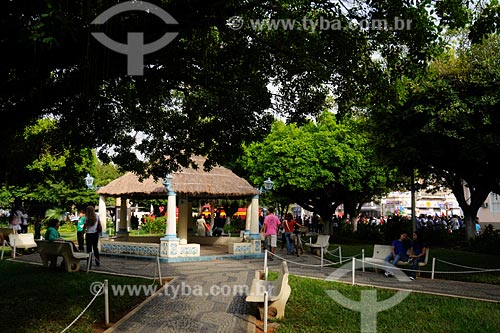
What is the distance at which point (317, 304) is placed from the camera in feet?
31.8

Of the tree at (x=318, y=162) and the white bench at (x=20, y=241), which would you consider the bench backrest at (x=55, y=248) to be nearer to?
the white bench at (x=20, y=241)

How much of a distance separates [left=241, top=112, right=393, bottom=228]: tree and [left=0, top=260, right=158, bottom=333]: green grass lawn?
19.8 meters

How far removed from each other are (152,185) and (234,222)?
27.3 m

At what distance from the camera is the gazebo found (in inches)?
724

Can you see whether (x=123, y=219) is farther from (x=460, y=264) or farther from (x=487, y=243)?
(x=487, y=243)

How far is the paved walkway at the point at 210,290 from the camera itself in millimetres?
8047

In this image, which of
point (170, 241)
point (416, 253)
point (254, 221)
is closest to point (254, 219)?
point (254, 221)

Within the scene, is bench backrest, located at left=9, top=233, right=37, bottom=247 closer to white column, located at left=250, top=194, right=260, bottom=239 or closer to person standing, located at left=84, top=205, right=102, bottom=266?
person standing, located at left=84, top=205, right=102, bottom=266

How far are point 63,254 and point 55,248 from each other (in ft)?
1.34

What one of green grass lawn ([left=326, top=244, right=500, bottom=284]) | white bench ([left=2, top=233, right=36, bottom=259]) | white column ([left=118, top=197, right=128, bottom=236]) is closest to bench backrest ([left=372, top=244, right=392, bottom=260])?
green grass lawn ([left=326, top=244, right=500, bottom=284])

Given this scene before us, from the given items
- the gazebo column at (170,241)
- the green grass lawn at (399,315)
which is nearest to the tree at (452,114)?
the gazebo column at (170,241)

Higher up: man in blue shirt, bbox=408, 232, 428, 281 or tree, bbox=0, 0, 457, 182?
tree, bbox=0, 0, 457, 182

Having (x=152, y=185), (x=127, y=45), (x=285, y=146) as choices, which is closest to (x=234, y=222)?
(x=285, y=146)

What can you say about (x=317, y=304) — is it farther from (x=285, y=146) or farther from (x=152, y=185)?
(x=285, y=146)
